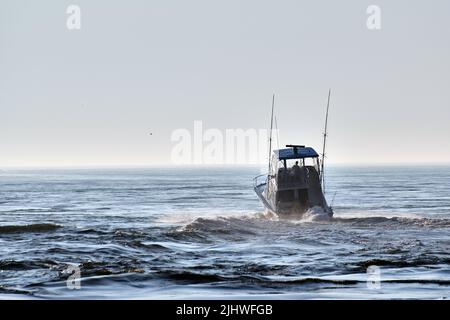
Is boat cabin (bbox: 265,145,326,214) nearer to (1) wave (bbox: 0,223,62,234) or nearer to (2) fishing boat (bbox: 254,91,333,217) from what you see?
(2) fishing boat (bbox: 254,91,333,217)

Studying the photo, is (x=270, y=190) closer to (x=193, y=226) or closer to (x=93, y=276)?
(x=193, y=226)

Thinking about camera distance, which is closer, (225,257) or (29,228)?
(225,257)

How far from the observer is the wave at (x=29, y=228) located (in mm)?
42250

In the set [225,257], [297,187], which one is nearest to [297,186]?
[297,187]

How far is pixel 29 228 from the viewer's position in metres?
43.5

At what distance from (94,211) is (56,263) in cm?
3360

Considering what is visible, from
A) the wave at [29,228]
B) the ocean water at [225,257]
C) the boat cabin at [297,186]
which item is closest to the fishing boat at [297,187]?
the boat cabin at [297,186]

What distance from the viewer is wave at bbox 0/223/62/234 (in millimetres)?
42250

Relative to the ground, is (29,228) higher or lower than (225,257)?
lower

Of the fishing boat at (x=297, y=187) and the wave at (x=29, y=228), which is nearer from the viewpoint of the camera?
the wave at (x=29, y=228)

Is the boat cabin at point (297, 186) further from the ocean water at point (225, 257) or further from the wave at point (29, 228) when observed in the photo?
the wave at point (29, 228)

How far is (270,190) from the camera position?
5350cm

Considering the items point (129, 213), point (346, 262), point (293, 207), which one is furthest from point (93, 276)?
point (129, 213)

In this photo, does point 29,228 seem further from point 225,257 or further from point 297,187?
point 225,257
